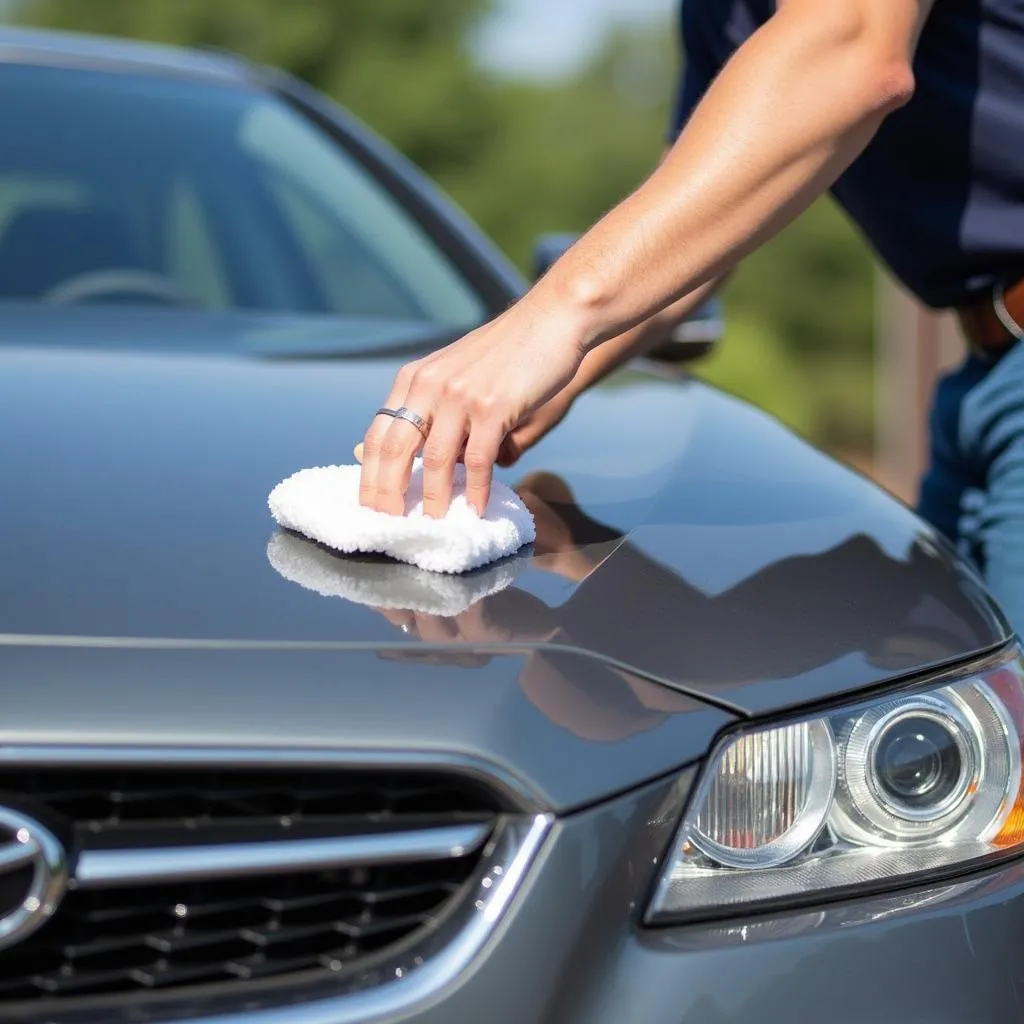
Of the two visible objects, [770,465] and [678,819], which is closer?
[678,819]

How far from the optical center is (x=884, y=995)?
1.25 meters

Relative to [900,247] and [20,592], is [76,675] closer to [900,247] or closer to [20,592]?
[20,592]

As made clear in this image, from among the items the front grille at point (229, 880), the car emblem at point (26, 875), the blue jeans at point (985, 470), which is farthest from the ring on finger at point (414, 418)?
the blue jeans at point (985, 470)

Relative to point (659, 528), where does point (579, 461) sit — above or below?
above

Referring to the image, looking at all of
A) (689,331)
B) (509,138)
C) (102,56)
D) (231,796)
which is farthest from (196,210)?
(509,138)

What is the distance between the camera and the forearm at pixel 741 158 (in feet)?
5.08

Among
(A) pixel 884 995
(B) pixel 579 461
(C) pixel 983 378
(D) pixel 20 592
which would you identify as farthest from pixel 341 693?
(C) pixel 983 378

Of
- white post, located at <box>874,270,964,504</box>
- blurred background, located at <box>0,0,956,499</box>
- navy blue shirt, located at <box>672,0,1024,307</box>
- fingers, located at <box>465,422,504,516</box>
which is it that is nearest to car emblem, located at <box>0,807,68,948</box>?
fingers, located at <box>465,422,504,516</box>

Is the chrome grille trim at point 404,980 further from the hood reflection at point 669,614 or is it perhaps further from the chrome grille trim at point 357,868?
the hood reflection at point 669,614

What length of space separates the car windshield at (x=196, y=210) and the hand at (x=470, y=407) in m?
1.03

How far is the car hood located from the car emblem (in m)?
0.07

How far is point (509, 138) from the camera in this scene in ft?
61.2

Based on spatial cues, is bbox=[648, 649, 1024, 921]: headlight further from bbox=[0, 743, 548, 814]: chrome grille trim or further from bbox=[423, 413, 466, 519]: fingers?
bbox=[423, 413, 466, 519]: fingers

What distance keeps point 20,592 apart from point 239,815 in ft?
0.86
